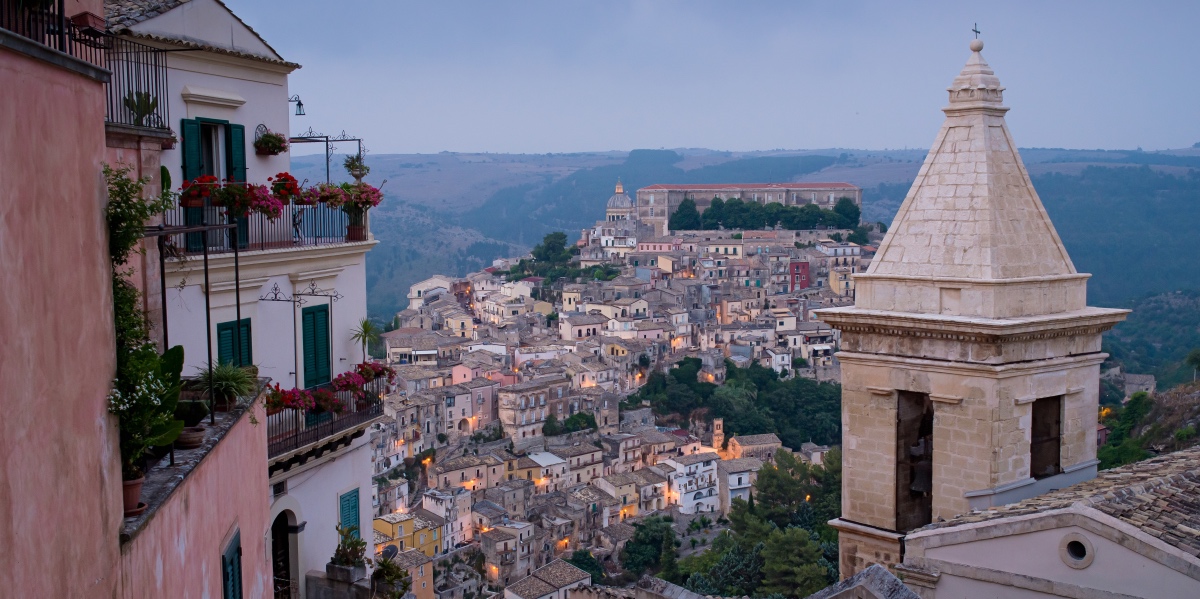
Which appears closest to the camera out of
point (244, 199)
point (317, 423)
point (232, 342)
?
point (244, 199)

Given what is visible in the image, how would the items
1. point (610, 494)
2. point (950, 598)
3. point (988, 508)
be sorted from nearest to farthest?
point (950, 598) < point (988, 508) < point (610, 494)

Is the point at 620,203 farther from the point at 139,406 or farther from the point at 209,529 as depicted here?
the point at 139,406

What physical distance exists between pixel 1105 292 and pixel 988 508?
11828 centimetres

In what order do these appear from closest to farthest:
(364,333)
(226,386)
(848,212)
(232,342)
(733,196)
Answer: (226,386), (232,342), (364,333), (848,212), (733,196)

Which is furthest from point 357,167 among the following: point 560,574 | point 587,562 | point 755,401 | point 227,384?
point 755,401

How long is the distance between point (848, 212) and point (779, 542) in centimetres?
7250

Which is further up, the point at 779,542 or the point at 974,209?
the point at 974,209

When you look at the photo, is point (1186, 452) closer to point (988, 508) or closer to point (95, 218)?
point (988, 508)

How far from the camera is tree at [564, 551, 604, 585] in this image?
50397 mm

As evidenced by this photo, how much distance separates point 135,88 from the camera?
7.09 meters

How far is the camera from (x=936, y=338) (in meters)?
7.27

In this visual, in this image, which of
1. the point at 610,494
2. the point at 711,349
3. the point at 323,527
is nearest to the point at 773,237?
the point at 711,349

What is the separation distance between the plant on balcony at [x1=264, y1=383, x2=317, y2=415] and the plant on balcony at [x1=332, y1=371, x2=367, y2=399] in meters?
0.50

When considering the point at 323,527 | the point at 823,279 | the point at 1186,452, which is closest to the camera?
the point at 1186,452
